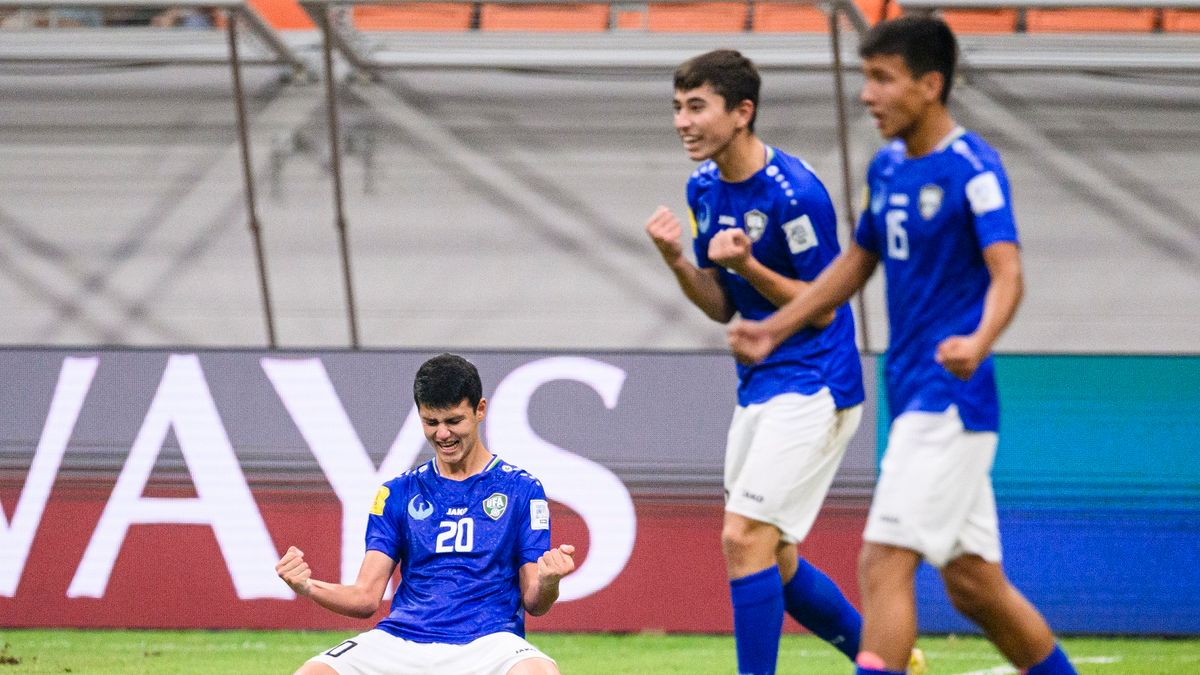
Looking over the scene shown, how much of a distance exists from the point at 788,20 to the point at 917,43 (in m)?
6.07

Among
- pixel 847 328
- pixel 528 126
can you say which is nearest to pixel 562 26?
pixel 528 126

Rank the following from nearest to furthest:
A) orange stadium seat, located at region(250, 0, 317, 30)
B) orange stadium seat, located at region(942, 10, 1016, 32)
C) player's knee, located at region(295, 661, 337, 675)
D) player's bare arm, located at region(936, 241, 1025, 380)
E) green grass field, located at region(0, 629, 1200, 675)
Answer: player's bare arm, located at region(936, 241, 1025, 380) → player's knee, located at region(295, 661, 337, 675) → green grass field, located at region(0, 629, 1200, 675) → orange stadium seat, located at region(942, 10, 1016, 32) → orange stadium seat, located at region(250, 0, 317, 30)

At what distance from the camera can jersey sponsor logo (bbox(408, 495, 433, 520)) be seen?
13.7 ft

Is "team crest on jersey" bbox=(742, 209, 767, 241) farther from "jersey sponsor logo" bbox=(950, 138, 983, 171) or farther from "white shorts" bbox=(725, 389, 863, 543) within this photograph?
"jersey sponsor logo" bbox=(950, 138, 983, 171)

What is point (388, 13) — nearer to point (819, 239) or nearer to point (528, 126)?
point (528, 126)

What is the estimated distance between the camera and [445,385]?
4.01 meters

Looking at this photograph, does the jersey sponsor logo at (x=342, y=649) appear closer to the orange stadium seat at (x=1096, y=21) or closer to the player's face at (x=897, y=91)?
the player's face at (x=897, y=91)

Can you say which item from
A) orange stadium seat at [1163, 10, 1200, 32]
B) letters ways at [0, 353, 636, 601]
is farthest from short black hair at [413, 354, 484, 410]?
orange stadium seat at [1163, 10, 1200, 32]

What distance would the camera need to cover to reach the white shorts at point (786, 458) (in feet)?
13.1

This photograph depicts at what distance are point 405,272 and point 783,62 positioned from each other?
284 centimetres

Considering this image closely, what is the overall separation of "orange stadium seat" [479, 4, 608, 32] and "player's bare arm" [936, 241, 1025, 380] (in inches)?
256

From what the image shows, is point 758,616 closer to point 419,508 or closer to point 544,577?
point 544,577

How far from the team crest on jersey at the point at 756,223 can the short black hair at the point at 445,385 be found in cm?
92

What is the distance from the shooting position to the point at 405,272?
954cm
